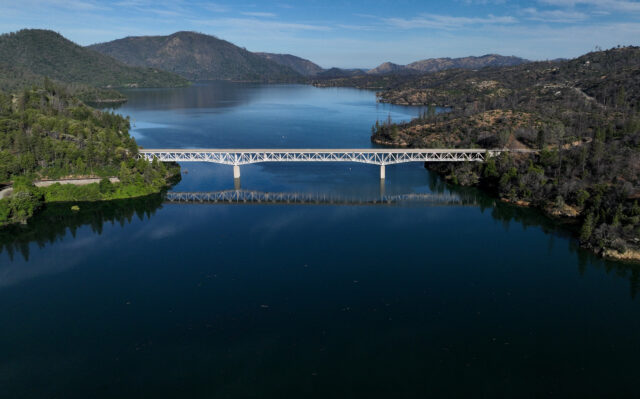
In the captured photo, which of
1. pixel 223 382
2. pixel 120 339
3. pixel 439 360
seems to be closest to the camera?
pixel 223 382

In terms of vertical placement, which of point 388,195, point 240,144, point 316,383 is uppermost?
point 240,144

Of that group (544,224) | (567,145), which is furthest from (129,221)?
(567,145)

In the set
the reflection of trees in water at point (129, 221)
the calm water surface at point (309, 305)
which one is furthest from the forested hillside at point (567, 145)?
the calm water surface at point (309, 305)

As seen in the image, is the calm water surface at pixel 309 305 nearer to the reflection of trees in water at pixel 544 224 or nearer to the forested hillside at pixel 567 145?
the reflection of trees in water at pixel 544 224

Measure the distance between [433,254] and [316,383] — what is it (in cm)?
2517

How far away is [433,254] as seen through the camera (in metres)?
50.0

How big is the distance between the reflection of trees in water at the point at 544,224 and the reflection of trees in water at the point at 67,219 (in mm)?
51644

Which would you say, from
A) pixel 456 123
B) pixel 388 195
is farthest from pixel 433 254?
pixel 456 123

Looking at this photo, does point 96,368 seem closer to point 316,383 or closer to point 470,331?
point 316,383

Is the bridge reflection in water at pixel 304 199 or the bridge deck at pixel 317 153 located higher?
the bridge deck at pixel 317 153

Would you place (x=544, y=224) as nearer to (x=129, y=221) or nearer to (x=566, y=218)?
(x=566, y=218)

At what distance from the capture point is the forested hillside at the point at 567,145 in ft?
177

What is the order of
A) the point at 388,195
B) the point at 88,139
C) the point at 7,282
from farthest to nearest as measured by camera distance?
the point at 88,139 < the point at 388,195 < the point at 7,282

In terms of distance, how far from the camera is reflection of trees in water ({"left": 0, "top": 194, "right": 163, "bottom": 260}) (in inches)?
2135
